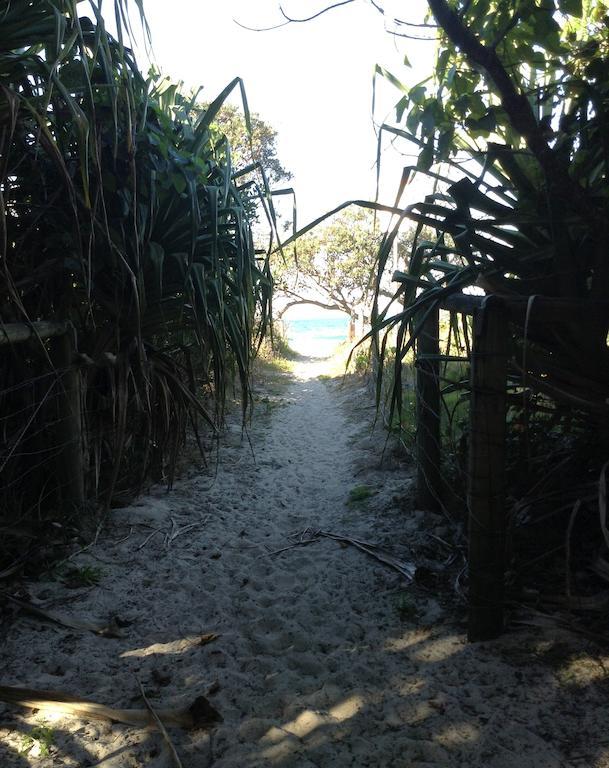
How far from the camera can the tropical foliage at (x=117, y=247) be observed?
2.35 metres

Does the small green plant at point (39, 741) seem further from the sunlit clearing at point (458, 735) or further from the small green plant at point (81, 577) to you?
the sunlit clearing at point (458, 735)

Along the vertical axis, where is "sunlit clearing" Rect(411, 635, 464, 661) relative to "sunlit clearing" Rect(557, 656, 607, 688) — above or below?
below

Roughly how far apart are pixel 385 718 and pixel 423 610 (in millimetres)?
708

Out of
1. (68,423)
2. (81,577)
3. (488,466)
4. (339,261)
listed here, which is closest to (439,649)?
(488,466)

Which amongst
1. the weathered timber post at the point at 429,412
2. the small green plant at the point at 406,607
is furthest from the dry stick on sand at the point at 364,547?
the weathered timber post at the point at 429,412

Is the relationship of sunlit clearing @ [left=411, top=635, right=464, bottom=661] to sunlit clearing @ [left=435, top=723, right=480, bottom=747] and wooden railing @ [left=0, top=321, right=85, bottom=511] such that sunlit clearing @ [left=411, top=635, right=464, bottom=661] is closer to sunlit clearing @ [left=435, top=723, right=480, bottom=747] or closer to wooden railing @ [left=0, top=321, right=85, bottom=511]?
sunlit clearing @ [left=435, top=723, right=480, bottom=747]

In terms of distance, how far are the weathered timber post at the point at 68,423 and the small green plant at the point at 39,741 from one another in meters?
1.43

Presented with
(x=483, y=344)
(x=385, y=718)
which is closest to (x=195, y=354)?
(x=483, y=344)

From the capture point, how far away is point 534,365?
2.26 metres

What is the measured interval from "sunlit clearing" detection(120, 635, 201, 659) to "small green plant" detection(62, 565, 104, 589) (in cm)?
55

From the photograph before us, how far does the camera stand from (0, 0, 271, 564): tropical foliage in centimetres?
235

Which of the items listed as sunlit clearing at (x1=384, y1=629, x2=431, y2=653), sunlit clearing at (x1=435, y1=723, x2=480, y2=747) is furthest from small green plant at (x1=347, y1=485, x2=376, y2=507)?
sunlit clearing at (x1=435, y1=723, x2=480, y2=747)

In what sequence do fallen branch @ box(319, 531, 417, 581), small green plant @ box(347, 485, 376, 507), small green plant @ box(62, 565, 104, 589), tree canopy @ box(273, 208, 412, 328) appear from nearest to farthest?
small green plant @ box(62, 565, 104, 589), fallen branch @ box(319, 531, 417, 581), small green plant @ box(347, 485, 376, 507), tree canopy @ box(273, 208, 412, 328)

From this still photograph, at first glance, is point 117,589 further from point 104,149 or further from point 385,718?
point 104,149
